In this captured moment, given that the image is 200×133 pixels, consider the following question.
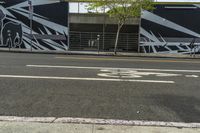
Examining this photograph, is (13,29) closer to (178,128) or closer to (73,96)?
(73,96)

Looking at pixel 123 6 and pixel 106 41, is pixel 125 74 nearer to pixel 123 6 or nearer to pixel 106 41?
pixel 123 6

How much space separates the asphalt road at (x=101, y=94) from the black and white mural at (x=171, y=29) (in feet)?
52.9

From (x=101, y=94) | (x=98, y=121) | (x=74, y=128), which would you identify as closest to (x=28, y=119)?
(x=74, y=128)

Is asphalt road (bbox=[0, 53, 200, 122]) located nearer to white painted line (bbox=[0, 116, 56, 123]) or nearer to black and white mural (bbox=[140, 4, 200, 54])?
white painted line (bbox=[0, 116, 56, 123])

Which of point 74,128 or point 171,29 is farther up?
point 171,29

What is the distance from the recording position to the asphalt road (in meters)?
6.40

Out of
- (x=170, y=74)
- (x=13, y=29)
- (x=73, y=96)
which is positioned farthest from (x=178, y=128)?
(x=13, y=29)

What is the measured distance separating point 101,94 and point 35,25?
21656mm

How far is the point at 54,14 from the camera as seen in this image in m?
28.6

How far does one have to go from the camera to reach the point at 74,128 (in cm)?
526

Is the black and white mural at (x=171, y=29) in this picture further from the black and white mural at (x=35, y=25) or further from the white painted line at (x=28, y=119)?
the white painted line at (x=28, y=119)

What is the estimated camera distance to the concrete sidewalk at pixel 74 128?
202 inches

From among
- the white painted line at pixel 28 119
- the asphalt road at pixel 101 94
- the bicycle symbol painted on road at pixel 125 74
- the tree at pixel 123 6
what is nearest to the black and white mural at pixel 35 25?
the tree at pixel 123 6

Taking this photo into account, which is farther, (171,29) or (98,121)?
(171,29)
